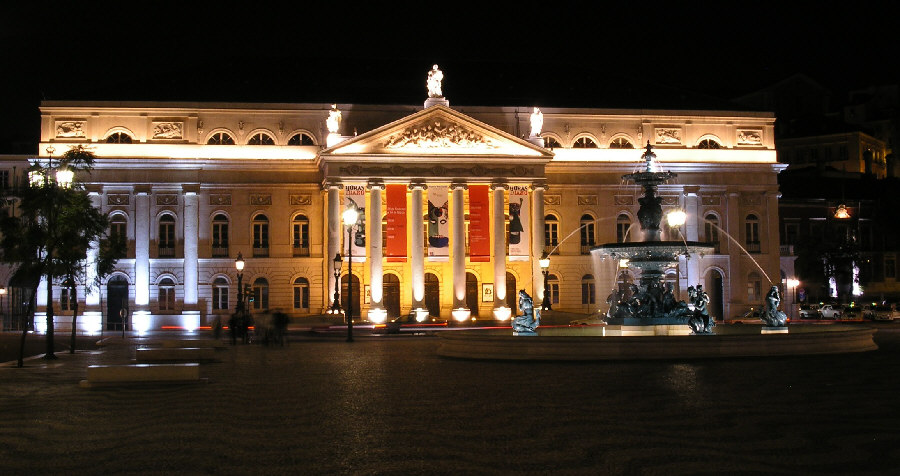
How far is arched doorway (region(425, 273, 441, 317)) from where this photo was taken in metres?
62.8

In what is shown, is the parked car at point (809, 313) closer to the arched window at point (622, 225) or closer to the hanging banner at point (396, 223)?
the arched window at point (622, 225)

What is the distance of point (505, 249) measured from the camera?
199ft

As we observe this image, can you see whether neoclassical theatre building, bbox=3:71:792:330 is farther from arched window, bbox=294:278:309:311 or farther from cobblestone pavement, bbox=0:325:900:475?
cobblestone pavement, bbox=0:325:900:475

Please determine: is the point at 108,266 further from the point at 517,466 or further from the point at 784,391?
the point at 517,466

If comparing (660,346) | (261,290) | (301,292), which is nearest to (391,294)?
(301,292)

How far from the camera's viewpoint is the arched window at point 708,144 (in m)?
66.6

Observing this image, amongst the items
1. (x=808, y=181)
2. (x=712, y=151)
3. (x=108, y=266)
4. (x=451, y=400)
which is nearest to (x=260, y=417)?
(x=451, y=400)

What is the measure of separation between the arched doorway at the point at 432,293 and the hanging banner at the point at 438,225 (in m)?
3.62

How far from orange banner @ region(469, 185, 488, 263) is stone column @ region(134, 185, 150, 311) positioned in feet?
62.2

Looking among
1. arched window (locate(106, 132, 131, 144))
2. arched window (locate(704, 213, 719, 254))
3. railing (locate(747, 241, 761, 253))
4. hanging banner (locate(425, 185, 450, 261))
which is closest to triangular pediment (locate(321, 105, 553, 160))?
hanging banner (locate(425, 185, 450, 261))

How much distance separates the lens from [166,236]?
204 ft

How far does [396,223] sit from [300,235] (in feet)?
24.6

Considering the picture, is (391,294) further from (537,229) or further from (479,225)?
(537,229)

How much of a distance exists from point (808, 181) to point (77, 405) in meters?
73.7
